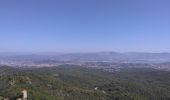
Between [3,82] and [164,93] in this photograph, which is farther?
[164,93]

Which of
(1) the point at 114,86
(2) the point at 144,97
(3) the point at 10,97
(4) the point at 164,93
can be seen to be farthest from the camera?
(1) the point at 114,86

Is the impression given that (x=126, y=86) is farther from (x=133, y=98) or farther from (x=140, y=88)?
(x=133, y=98)

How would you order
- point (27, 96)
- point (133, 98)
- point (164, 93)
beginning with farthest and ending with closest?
point (164, 93) < point (133, 98) < point (27, 96)

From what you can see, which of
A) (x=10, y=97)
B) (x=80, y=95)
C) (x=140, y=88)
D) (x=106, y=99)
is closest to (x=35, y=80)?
(x=80, y=95)

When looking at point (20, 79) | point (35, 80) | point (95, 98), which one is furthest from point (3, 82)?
point (95, 98)

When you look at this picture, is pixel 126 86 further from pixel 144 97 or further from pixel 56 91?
pixel 56 91

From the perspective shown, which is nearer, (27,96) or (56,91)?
(27,96)

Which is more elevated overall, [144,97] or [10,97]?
[10,97]

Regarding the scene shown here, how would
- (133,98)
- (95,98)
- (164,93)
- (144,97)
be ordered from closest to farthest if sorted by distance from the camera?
(95,98), (133,98), (144,97), (164,93)

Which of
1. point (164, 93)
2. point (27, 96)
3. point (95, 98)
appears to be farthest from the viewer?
point (164, 93)
